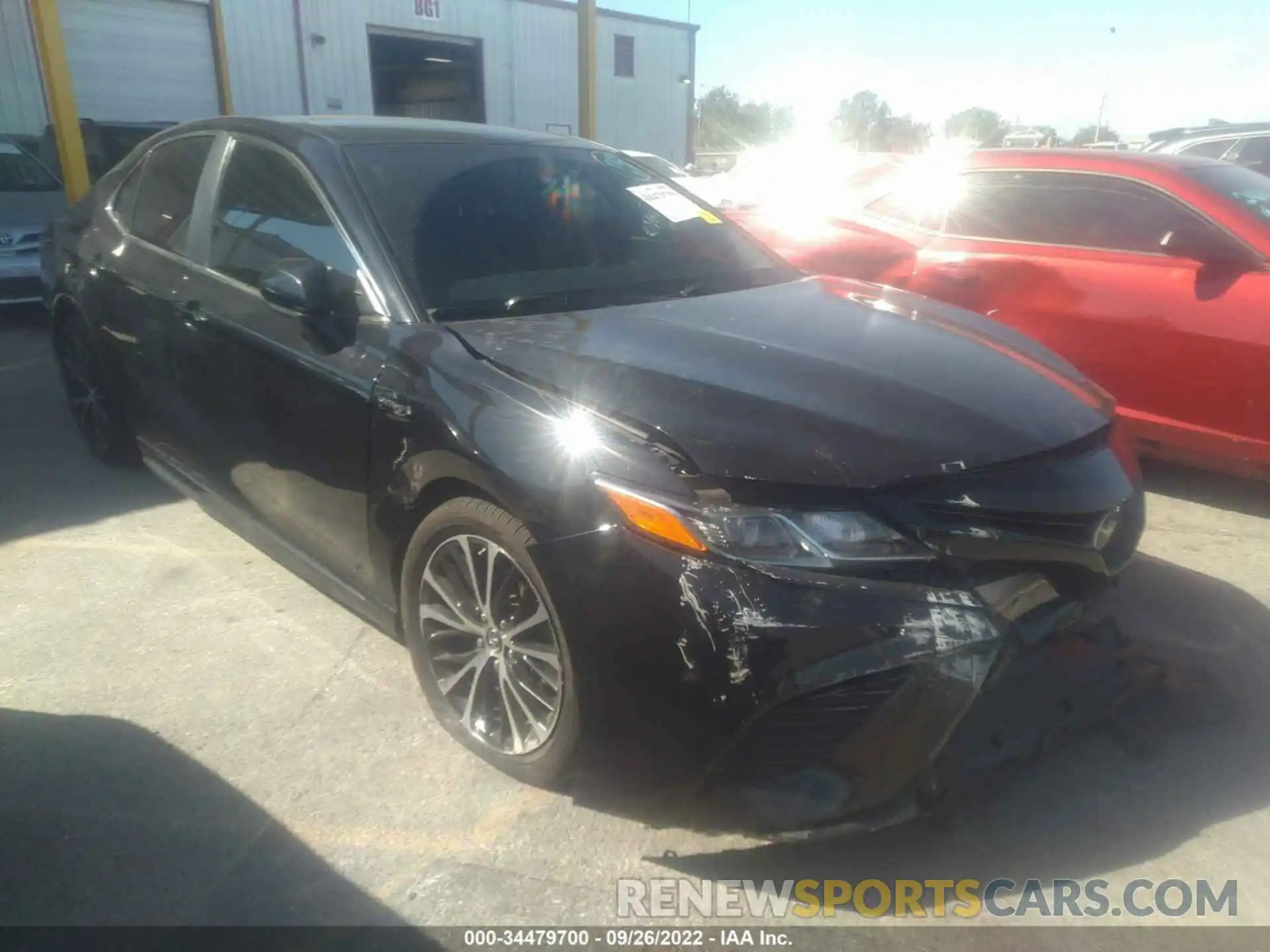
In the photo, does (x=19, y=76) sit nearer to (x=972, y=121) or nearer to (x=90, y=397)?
(x=90, y=397)

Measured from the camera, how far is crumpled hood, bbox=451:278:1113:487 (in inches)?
81.3

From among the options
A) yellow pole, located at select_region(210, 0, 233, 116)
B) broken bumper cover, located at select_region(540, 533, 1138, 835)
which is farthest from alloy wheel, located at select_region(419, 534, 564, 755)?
yellow pole, located at select_region(210, 0, 233, 116)

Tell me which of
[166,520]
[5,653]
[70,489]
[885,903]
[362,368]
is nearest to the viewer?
[885,903]

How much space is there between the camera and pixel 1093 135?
1647 inches

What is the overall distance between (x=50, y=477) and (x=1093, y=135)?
151ft

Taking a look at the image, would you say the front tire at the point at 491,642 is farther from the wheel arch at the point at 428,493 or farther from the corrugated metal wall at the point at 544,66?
the corrugated metal wall at the point at 544,66

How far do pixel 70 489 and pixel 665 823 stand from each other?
3584 millimetres

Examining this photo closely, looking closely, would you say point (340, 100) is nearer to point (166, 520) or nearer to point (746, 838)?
point (166, 520)

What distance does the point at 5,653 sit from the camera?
3111 mm

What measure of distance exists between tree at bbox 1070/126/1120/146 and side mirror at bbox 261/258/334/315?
38434 millimetres

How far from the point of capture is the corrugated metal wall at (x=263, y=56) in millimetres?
17984

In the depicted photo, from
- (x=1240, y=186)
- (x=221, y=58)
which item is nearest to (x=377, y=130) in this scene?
(x=1240, y=186)

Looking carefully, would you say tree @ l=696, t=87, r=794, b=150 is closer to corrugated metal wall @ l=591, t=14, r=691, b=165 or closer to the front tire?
corrugated metal wall @ l=591, t=14, r=691, b=165

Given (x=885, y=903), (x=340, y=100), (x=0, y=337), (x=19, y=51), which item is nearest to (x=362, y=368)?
(x=885, y=903)
